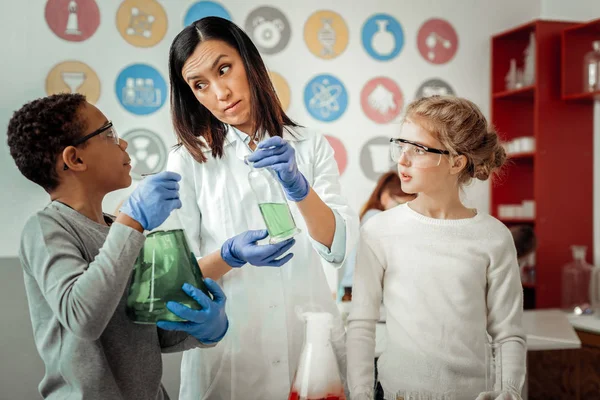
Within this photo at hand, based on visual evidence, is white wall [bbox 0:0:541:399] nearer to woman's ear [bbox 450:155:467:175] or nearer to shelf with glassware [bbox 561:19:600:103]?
shelf with glassware [bbox 561:19:600:103]

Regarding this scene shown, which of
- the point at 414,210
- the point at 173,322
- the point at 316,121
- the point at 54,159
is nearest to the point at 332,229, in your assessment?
the point at 414,210

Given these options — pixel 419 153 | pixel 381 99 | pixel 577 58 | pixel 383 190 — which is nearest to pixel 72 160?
pixel 419 153

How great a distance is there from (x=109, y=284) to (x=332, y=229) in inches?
22.3

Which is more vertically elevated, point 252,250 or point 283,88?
point 283,88

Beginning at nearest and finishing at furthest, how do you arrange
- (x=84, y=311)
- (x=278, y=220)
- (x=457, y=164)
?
(x=84, y=311) < (x=278, y=220) < (x=457, y=164)

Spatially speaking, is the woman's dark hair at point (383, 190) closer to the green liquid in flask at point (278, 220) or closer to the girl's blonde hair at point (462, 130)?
the girl's blonde hair at point (462, 130)

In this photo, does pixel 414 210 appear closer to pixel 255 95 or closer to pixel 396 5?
pixel 255 95

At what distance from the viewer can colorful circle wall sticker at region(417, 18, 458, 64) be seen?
13.9ft

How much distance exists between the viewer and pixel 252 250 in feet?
4.24

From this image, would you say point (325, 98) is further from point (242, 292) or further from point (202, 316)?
point (202, 316)

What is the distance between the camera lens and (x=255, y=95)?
1.47 m

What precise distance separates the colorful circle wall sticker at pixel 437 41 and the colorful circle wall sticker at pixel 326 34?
1.85 ft

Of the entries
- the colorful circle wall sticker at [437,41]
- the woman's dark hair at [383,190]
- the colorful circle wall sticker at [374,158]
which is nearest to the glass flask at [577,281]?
the woman's dark hair at [383,190]

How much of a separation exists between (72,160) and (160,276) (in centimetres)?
30
